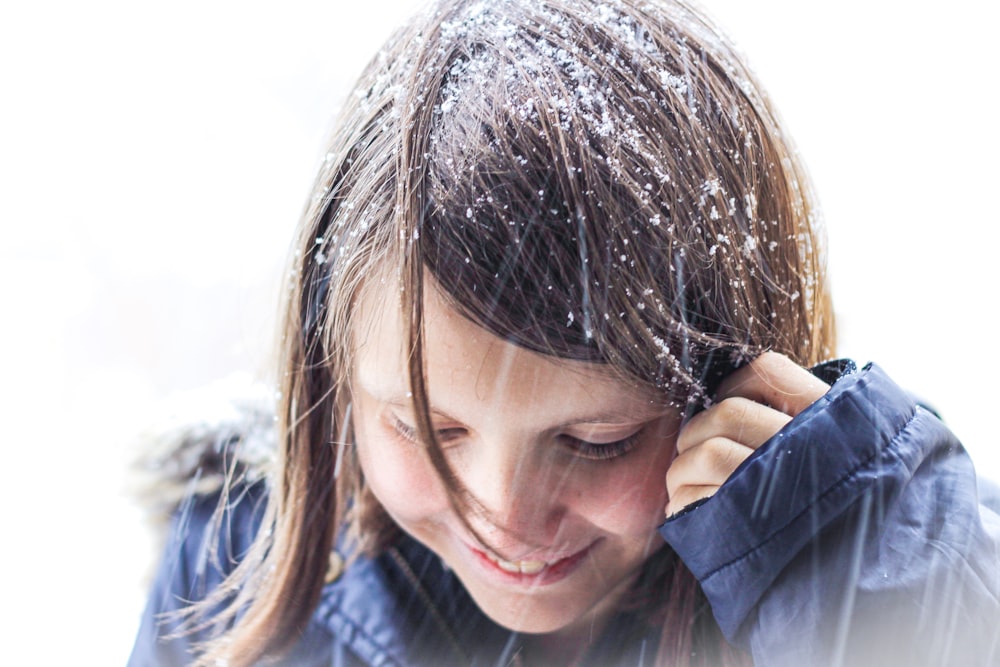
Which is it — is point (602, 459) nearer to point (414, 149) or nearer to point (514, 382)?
point (514, 382)

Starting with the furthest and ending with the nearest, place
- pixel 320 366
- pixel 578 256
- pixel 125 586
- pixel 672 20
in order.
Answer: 1. pixel 125 586
2. pixel 320 366
3. pixel 672 20
4. pixel 578 256

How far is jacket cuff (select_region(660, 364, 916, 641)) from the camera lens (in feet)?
2.02

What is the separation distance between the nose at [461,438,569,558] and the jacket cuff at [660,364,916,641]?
13cm

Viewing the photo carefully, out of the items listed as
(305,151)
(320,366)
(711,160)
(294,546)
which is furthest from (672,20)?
(305,151)

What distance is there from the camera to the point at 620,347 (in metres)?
0.60

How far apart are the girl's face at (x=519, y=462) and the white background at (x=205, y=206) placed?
292mm

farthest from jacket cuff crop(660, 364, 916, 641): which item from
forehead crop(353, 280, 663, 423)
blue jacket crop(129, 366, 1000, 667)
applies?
forehead crop(353, 280, 663, 423)

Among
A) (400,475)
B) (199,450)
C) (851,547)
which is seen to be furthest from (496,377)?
(199,450)

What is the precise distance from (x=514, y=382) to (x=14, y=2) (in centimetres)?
120

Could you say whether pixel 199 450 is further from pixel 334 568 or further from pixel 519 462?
pixel 519 462

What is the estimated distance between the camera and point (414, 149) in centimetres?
61

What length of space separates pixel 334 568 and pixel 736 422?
1.96ft

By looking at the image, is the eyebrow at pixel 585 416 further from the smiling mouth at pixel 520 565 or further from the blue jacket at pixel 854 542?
the smiling mouth at pixel 520 565

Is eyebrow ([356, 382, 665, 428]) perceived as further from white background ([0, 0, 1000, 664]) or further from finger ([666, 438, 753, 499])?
white background ([0, 0, 1000, 664])
